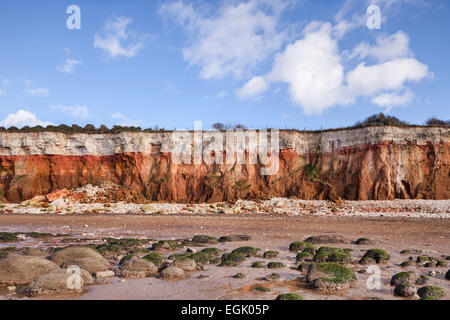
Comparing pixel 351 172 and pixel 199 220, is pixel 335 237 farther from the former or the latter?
pixel 351 172

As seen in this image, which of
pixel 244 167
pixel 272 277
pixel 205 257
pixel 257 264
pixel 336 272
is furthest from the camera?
pixel 244 167

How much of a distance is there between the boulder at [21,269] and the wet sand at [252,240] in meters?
1.95

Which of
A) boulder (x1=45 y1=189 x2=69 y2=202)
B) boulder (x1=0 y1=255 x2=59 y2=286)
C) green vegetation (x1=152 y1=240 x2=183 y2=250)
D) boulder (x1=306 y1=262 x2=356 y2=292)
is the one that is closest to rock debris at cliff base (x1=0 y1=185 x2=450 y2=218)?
boulder (x1=45 y1=189 x2=69 y2=202)

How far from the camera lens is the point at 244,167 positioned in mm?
40562

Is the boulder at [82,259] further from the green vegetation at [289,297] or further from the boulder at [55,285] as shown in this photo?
the green vegetation at [289,297]

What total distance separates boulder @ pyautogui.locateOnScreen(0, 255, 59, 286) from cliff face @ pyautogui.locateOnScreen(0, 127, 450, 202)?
29.2m

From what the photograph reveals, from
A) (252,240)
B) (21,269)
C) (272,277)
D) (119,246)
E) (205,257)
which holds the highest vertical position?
(21,269)

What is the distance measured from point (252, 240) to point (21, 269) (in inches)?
408

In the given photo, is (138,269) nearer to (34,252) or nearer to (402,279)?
(34,252)

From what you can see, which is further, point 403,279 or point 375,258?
point 375,258

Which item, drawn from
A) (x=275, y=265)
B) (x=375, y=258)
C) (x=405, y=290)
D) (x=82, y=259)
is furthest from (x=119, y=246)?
(x=405, y=290)

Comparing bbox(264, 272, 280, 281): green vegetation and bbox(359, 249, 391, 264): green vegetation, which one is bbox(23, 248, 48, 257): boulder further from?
bbox(359, 249, 391, 264): green vegetation

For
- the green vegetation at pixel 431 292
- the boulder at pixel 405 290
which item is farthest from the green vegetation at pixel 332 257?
the green vegetation at pixel 431 292

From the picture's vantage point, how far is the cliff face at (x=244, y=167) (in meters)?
35.8
